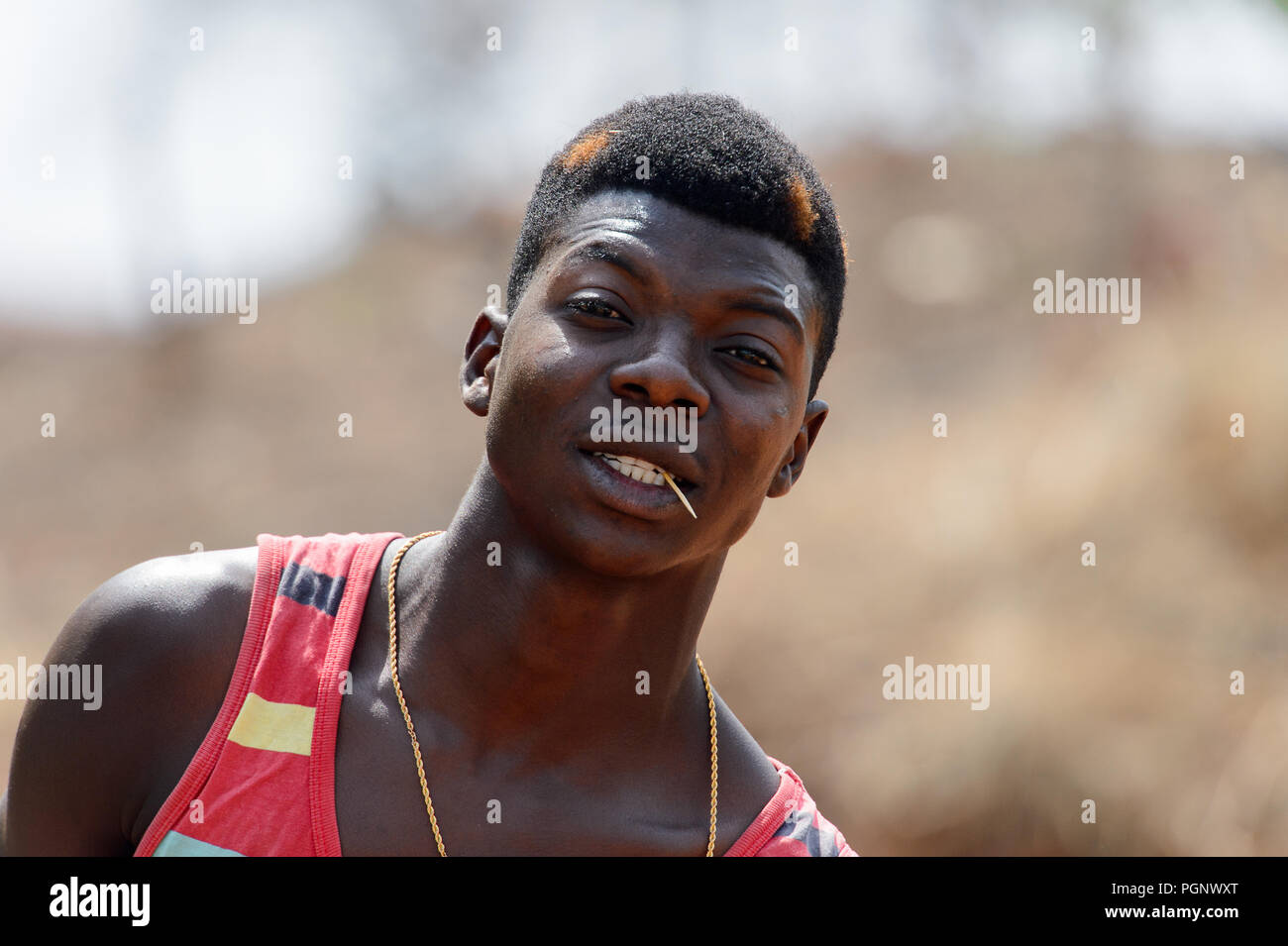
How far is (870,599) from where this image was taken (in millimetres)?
8578

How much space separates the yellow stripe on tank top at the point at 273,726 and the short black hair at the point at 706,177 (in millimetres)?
908

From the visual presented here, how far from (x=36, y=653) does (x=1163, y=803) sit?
8.12m

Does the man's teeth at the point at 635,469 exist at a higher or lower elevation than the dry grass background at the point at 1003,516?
higher

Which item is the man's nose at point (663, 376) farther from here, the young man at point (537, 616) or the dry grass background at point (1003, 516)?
the dry grass background at point (1003, 516)

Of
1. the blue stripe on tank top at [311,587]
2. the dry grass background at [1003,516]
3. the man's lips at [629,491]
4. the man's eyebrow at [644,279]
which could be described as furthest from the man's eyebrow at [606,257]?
the dry grass background at [1003,516]

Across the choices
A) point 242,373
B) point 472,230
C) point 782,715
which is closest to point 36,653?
point 782,715

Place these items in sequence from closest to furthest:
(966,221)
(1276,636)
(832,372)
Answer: (1276,636)
(832,372)
(966,221)

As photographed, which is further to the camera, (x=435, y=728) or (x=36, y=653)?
(x=36, y=653)

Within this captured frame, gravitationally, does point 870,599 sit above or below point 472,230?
below

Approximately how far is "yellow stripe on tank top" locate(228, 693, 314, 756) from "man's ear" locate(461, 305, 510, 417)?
26.7 inches

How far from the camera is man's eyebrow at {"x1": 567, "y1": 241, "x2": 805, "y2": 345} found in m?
2.36

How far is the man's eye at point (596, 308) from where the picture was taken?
2.36 metres
